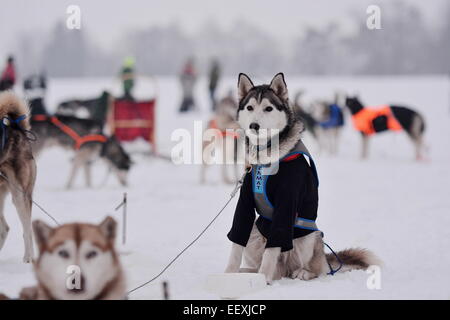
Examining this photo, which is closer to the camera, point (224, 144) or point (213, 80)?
point (224, 144)

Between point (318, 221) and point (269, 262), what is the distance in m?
2.00

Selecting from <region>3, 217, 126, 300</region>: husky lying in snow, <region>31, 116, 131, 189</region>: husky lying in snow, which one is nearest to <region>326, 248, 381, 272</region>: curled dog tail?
<region>3, 217, 126, 300</region>: husky lying in snow

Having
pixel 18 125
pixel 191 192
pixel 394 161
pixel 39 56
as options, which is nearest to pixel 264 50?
Answer: pixel 39 56

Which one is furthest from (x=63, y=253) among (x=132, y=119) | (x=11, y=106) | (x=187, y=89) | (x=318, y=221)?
(x=187, y=89)

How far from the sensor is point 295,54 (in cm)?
3581

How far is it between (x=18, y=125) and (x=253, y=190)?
59.0 inches

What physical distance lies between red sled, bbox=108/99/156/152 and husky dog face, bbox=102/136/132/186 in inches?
53.6

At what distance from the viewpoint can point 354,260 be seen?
3326 millimetres

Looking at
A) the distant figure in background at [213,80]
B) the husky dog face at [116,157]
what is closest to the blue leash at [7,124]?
the husky dog face at [116,157]

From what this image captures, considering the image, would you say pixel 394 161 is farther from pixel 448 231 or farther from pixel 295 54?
pixel 295 54

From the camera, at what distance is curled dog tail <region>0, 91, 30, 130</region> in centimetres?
355

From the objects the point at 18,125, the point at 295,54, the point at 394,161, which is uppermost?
the point at 295,54

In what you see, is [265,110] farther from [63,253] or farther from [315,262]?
[63,253]
